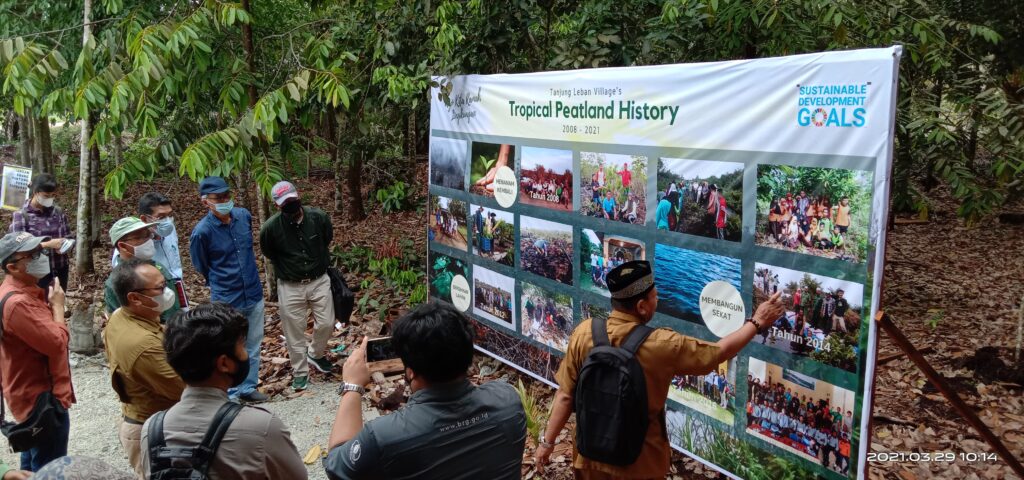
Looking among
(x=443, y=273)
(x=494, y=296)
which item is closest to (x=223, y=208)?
(x=443, y=273)

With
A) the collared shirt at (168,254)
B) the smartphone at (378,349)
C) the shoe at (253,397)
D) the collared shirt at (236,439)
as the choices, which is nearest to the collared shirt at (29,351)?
the collared shirt at (168,254)

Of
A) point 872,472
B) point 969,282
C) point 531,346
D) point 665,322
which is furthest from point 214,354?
point 969,282

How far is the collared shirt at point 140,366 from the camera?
11.5 ft

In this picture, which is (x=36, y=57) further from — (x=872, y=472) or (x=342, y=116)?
(x=872, y=472)

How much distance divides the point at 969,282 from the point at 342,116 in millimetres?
9010

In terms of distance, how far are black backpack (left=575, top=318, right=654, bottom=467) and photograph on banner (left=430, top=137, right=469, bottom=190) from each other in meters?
3.47

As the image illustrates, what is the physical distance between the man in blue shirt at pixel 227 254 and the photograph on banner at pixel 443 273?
64.0 inches

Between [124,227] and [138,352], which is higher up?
[124,227]

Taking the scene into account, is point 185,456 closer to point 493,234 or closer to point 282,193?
point 493,234

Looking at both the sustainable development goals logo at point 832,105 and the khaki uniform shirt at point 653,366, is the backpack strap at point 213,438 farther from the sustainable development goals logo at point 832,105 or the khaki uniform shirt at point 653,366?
the sustainable development goals logo at point 832,105

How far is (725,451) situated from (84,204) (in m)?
9.87

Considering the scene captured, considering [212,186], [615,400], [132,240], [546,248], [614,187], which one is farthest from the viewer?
[212,186]

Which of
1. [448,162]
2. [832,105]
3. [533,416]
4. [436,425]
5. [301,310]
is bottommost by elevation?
[533,416]

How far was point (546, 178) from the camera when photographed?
5.56 meters
